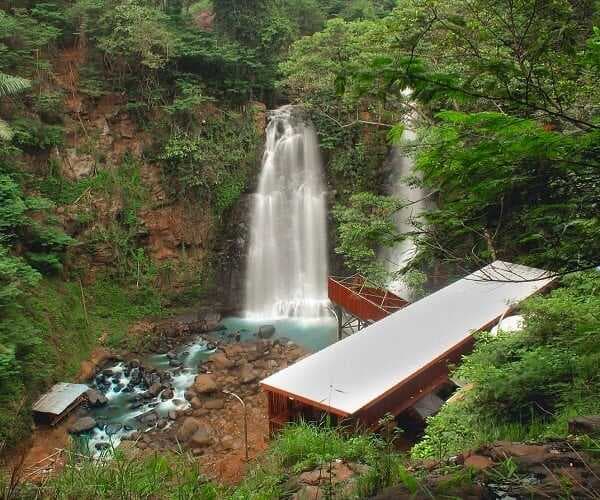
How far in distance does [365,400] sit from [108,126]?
548 inches

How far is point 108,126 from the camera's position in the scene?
16062mm

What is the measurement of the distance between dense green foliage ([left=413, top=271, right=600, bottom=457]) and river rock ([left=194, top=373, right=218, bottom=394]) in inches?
278

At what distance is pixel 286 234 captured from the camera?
17.0 m

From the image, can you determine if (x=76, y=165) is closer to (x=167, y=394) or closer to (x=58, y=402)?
(x=58, y=402)

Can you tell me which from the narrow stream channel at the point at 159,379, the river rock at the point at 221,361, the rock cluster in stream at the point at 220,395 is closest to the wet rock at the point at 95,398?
the narrow stream channel at the point at 159,379

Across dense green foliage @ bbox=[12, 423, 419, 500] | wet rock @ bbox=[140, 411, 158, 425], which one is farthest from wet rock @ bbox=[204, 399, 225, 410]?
dense green foliage @ bbox=[12, 423, 419, 500]

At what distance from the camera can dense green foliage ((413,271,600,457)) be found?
4.29 metres

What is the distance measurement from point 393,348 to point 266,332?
7263 mm

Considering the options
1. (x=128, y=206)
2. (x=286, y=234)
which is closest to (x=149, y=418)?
(x=128, y=206)

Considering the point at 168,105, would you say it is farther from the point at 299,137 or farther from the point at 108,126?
the point at 299,137

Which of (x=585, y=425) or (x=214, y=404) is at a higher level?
(x=585, y=425)

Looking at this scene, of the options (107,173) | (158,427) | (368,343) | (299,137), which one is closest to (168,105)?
(107,173)

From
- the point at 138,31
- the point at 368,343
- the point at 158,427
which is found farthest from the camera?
the point at 138,31

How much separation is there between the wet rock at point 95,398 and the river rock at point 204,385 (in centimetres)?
223
